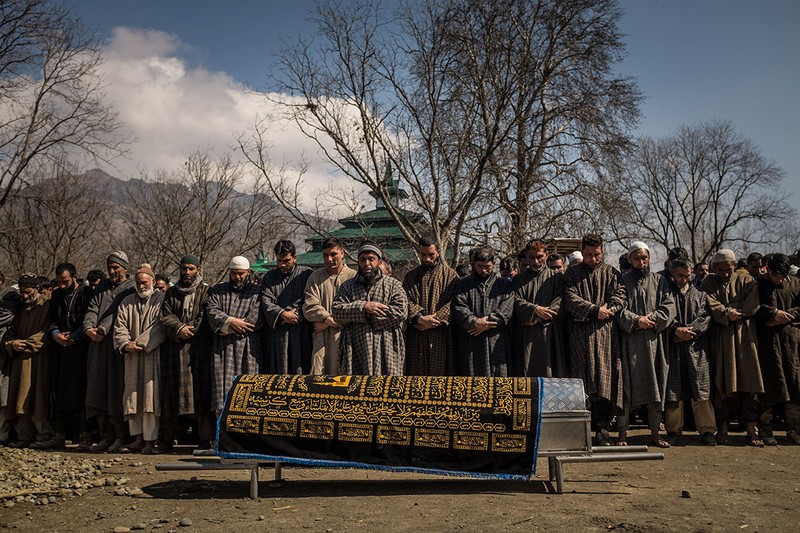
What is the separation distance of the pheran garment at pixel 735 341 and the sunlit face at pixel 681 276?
1.06 feet

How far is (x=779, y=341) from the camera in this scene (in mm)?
6992

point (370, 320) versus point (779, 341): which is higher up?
point (370, 320)

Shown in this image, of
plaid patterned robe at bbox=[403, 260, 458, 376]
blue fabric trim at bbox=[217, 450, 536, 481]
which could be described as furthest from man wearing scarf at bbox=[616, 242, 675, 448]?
blue fabric trim at bbox=[217, 450, 536, 481]

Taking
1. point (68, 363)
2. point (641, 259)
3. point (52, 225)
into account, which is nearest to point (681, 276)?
point (641, 259)

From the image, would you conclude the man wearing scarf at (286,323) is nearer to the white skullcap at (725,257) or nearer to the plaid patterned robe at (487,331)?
the plaid patterned robe at (487,331)

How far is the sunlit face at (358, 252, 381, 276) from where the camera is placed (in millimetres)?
6207

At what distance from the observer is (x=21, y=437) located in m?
7.83

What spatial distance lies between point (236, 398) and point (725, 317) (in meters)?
5.13

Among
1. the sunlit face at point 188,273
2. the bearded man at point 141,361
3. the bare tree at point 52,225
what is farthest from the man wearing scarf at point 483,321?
the bare tree at point 52,225

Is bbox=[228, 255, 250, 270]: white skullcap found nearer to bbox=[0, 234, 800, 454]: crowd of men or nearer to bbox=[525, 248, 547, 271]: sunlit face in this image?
bbox=[0, 234, 800, 454]: crowd of men

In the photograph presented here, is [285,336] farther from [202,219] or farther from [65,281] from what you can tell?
[202,219]

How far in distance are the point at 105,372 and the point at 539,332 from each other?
4.91 meters

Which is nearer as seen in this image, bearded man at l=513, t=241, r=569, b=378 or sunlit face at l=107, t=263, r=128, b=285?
bearded man at l=513, t=241, r=569, b=378

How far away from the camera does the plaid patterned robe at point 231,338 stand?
668 cm
